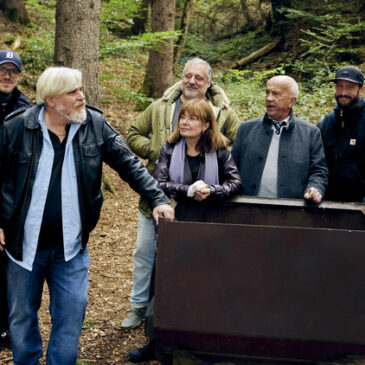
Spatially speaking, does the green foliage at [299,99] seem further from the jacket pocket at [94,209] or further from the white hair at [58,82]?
the white hair at [58,82]

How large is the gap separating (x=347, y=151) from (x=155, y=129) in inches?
68.2

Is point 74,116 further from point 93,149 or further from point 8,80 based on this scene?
point 8,80

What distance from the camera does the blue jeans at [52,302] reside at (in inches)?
118

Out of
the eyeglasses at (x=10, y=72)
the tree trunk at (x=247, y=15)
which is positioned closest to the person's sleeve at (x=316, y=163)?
the eyeglasses at (x=10, y=72)

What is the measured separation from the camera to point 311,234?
239cm

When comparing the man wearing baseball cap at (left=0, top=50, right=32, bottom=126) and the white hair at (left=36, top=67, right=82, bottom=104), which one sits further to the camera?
the man wearing baseball cap at (left=0, top=50, right=32, bottom=126)

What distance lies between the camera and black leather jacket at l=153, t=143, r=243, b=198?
338 centimetres

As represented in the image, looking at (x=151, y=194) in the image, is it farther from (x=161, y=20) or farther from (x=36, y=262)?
(x=161, y=20)

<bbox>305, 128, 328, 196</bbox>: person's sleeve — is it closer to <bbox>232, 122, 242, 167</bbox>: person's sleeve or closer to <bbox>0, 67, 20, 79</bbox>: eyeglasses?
<bbox>232, 122, 242, 167</bbox>: person's sleeve

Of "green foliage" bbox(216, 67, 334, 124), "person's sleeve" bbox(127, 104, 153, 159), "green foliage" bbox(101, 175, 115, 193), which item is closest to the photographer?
"person's sleeve" bbox(127, 104, 153, 159)

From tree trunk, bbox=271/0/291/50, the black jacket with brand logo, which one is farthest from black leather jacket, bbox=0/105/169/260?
tree trunk, bbox=271/0/291/50

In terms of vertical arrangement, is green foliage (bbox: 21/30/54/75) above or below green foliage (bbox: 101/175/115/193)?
above

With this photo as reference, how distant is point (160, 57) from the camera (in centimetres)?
1101

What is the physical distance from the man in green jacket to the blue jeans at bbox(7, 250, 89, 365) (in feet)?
3.48
